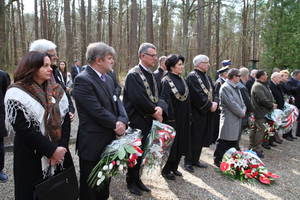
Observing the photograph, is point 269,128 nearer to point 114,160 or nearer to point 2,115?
point 114,160

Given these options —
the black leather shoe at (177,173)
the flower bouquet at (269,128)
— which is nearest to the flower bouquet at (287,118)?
the flower bouquet at (269,128)

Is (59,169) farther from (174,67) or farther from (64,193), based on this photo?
(174,67)

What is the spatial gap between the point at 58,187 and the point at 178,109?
2372 millimetres

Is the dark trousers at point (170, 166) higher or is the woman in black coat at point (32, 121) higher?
the woman in black coat at point (32, 121)

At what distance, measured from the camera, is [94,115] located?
7.67ft

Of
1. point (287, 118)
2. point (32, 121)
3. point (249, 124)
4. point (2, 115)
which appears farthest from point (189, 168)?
point (287, 118)

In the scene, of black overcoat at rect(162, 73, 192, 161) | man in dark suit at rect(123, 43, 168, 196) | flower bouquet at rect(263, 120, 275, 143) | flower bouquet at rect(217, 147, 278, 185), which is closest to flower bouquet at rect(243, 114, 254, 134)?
flower bouquet at rect(263, 120, 275, 143)

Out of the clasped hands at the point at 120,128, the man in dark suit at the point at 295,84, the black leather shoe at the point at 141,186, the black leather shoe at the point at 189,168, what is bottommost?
the black leather shoe at the point at 189,168

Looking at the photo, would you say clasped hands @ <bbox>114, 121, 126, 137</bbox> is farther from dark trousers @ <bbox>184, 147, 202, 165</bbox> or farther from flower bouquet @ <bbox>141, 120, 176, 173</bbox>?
dark trousers @ <bbox>184, 147, 202, 165</bbox>

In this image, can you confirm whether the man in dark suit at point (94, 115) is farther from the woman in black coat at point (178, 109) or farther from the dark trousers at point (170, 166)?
the dark trousers at point (170, 166)

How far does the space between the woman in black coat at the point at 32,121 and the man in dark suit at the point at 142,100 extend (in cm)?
120

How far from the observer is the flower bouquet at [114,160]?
91.0 inches

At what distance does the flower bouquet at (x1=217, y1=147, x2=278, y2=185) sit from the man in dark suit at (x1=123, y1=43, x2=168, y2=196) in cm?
174

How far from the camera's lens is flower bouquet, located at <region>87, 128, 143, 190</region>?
231cm
